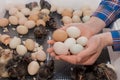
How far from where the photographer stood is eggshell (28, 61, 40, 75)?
0.82 meters

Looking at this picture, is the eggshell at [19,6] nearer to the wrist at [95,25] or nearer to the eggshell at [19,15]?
the eggshell at [19,15]

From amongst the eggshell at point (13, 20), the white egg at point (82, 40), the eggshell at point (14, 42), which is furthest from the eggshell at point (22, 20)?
the white egg at point (82, 40)

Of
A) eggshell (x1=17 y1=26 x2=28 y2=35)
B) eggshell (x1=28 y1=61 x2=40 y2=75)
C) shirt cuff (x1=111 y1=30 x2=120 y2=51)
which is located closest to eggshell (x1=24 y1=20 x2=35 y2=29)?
eggshell (x1=17 y1=26 x2=28 y2=35)

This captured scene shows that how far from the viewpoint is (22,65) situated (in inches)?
32.5

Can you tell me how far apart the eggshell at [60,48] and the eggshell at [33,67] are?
11 cm

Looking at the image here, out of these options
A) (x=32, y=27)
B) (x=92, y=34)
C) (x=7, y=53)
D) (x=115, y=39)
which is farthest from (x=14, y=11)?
(x=115, y=39)

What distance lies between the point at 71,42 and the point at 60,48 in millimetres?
57

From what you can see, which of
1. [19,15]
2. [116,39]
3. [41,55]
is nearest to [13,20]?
[19,15]

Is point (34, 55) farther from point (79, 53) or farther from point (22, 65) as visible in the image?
point (79, 53)

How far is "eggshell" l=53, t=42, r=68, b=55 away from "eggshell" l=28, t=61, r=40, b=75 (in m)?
0.11

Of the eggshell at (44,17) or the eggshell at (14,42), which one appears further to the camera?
the eggshell at (44,17)

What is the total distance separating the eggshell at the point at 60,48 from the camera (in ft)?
2.48

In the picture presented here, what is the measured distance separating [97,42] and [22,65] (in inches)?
10.7

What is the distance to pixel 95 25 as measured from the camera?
2.90ft
